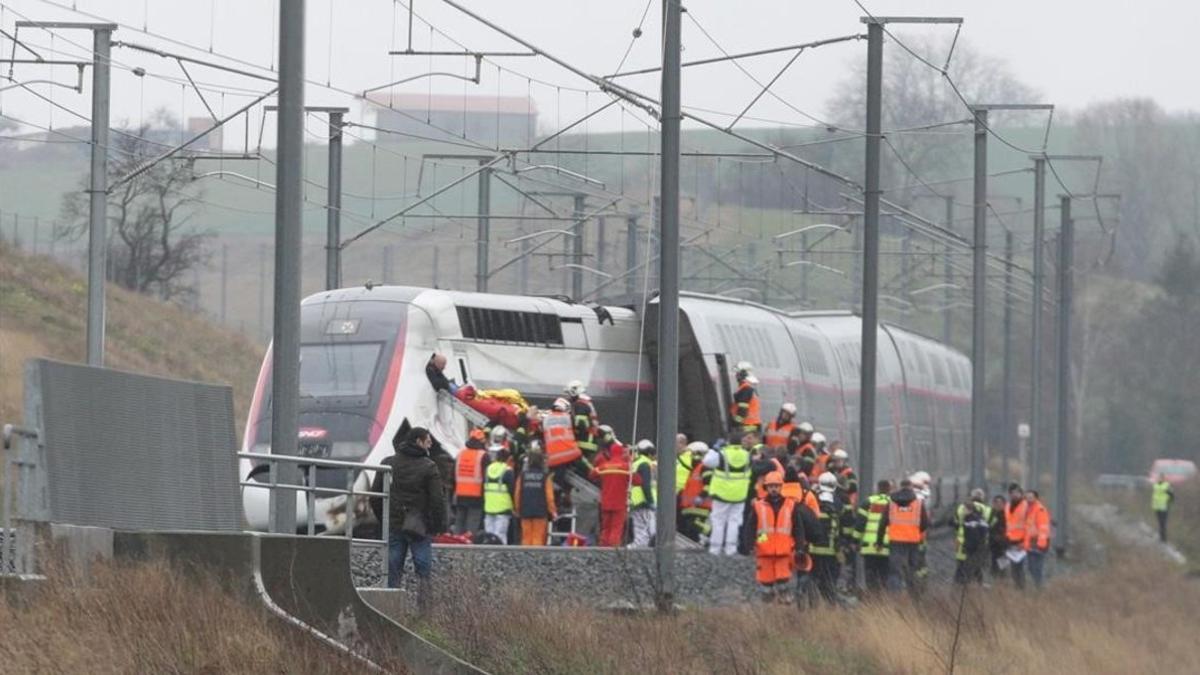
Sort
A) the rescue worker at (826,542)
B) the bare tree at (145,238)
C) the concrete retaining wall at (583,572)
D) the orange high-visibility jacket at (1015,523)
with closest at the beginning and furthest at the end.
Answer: the concrete retaining wall at (583,572), the rescue worker at (826,542), the orange high-visibility jacket at (1015,523), the bare tree at (145,238)

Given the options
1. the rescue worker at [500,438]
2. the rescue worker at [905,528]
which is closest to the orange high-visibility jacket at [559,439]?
the rescue worker at [500,438]

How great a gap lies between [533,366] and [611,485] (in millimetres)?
3938

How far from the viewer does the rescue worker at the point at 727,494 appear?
28281 mm

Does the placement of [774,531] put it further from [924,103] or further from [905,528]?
[924,103]

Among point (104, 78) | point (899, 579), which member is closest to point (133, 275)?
point (104, 78)

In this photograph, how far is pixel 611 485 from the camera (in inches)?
1087

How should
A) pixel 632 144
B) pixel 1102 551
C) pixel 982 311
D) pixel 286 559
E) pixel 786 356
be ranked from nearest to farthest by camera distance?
1. pixel 286 559
2. pixel 786 356
3. pixel 982 311
4. pixel 1102 551
5. pixel 632 144

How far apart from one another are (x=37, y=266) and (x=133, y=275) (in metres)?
5.09

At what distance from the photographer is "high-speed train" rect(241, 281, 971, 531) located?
92.0 ft

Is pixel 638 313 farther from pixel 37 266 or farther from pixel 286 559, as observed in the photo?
pixel 37 266

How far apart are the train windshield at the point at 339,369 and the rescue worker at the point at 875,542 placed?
6116 millimetres

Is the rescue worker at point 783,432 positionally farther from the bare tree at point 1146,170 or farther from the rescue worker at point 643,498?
the bare tree at point 1146,170

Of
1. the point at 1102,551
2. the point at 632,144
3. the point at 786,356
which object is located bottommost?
the point at 1102,551

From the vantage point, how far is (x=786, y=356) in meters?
37.5
